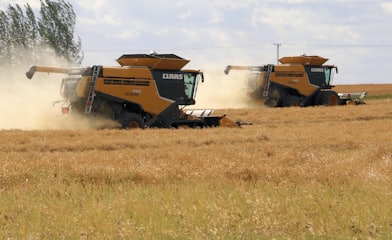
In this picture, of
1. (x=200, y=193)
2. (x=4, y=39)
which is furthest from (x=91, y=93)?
(x=4, y=39)

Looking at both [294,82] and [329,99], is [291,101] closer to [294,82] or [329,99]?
[294,82]

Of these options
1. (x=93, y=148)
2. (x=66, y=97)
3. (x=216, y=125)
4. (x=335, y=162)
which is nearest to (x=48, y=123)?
(x=66, y=97)

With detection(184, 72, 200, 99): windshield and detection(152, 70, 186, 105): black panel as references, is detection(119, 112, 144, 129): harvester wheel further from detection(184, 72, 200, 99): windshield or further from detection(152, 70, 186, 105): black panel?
detection(184, 72, 200, 99): windshield

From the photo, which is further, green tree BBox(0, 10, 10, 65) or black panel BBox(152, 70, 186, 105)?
green tree BBox(0, 10, 10, 65)

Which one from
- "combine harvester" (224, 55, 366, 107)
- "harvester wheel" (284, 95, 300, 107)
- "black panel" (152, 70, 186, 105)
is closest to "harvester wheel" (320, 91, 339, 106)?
"combine harvester" (224, 55, 366, 107)

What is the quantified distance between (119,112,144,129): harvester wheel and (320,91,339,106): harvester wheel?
57.3 ft

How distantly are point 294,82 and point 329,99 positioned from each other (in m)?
2.49

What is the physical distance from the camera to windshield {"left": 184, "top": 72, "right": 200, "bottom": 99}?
85.4 ft

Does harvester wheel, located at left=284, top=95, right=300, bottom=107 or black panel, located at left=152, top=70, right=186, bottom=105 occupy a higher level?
black panel, located at left=152, top=70, right=186, bottom=105

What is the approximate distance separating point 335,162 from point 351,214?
476cm

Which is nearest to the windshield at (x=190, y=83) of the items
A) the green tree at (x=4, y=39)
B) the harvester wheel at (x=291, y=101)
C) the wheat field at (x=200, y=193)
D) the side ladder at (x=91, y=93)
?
the side ladder at (x=91, y=93)

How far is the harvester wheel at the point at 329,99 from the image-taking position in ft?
129

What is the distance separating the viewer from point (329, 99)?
130 ft

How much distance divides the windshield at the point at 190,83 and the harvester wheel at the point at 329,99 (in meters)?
14.8
